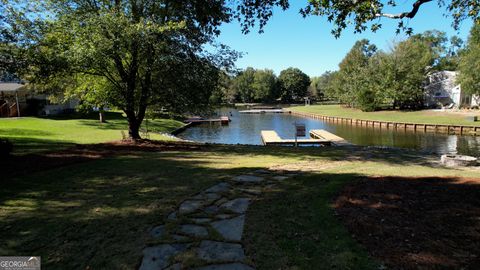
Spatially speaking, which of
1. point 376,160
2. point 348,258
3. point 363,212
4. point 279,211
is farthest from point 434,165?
point 348,258

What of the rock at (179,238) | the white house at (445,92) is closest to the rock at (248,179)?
the rock at (179,238)

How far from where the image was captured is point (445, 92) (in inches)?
1892

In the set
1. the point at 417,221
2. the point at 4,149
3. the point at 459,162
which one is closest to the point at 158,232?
the point at 417,221

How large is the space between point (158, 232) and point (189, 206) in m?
1.03

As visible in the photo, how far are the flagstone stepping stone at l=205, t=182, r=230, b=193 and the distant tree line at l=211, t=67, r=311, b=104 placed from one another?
91.5 metres

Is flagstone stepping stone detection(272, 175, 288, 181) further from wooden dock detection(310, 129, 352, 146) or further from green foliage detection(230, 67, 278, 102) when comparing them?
green foliage detection(230, 67, 278, 102)

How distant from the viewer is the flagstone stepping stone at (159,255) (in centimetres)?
312

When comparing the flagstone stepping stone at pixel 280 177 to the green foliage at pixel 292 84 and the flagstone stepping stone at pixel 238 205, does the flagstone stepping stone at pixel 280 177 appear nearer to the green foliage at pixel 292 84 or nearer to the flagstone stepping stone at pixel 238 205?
the flagstone stepping stone at pixel 238 205

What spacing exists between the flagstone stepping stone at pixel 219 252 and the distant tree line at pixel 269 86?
9412 cm

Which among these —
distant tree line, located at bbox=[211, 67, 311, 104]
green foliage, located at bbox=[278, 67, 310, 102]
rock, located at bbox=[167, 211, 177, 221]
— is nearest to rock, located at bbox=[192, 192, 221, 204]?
rock, located at bbox=[167, 211, 177, 221]

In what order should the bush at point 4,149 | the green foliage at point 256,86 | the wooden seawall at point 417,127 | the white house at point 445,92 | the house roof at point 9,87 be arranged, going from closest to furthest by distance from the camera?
the bush at point 4,149 → the house roof at point 9,87 → the wooden seawall at point 417,127 → the white house at point 445,92 → the green foliage at point 256,86

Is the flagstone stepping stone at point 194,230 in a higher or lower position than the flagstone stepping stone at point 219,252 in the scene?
higher

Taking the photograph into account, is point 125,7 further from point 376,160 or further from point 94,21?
point 376,160

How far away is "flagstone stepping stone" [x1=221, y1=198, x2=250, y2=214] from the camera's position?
15.5 ft
